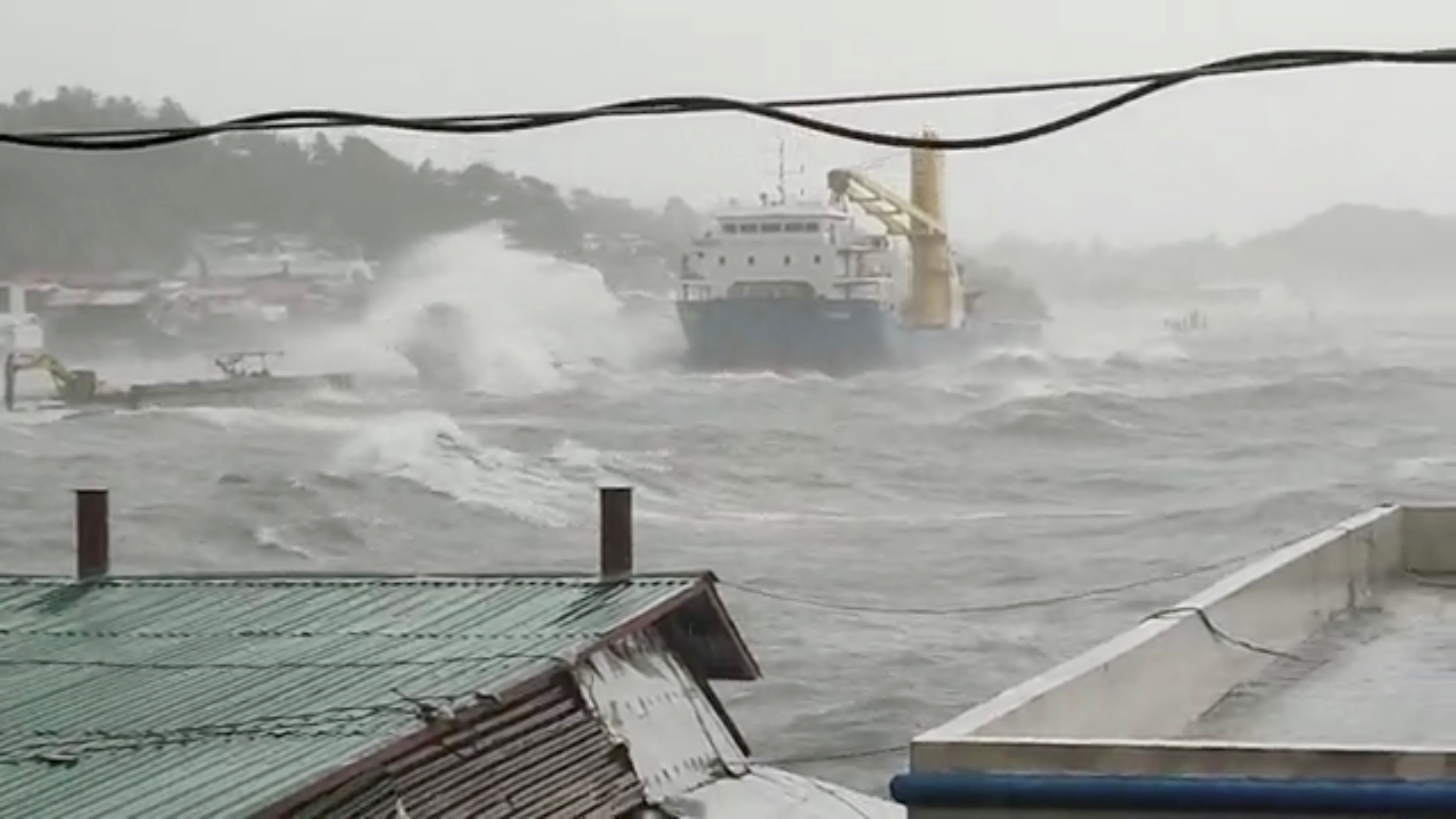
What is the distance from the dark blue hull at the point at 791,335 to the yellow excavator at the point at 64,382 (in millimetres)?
12004

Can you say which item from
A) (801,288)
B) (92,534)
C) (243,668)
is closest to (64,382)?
(801,288)

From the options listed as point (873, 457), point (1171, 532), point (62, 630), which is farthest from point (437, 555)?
point (62, 630)

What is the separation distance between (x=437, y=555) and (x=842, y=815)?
2096 cm

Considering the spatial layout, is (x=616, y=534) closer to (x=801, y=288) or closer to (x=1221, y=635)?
(x=1221, y=635)

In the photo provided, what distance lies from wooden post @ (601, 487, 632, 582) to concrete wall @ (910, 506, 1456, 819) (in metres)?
2.17

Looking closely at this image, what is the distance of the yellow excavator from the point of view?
33.5m

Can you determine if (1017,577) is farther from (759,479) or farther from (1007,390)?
(1007,390)

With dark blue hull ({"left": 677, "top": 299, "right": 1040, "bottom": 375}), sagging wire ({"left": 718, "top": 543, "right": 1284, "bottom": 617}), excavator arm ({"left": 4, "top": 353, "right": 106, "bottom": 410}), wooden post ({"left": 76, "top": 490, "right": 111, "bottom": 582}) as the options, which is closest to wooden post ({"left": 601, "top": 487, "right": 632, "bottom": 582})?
wooden post ({"left": 76, "top": 490, "right": 111, "bottom": 582})

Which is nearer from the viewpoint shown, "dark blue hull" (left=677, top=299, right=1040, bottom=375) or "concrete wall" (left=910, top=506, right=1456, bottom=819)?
"concrete wall" (left=910, top=506, right=1456, bottom=819)

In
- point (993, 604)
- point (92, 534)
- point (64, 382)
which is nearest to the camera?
point (92, 534)

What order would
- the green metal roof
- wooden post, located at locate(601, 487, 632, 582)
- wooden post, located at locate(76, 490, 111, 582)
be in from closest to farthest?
1. the green metal roof
2. wooden post, located at locate(601, 487, 632, 582)
3. wooden post, located at locate(76, 490, 111, 582)

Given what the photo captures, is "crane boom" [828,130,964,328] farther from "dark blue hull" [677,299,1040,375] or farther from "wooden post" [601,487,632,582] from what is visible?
"wooden post" [601,487,632,582]

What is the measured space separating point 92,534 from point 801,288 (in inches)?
1390

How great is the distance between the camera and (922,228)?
149 feet
